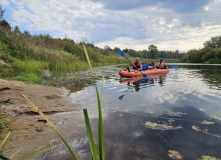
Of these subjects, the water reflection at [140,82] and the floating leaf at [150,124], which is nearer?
the floating leaf at [150,124]

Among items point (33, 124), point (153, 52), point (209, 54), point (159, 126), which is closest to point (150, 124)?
point (159, 126)

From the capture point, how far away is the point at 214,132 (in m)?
3.01

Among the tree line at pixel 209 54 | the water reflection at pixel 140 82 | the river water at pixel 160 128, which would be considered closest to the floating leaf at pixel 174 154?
the river water at pixel 160 128

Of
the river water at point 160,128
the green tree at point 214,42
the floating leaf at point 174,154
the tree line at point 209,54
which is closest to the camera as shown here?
the floating leaf at point 174,154

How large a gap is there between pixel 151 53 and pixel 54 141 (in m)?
94.7

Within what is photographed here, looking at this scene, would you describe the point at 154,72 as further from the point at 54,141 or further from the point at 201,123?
the point at 54,141

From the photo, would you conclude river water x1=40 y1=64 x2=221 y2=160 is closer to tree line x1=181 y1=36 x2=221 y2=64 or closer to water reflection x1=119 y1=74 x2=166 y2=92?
water reflection x1=119 y1=74 x2=166 y2=92

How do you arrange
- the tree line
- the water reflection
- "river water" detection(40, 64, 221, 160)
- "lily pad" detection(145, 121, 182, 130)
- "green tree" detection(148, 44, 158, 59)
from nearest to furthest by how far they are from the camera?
1. "river water" detection(40, 64, 221, 160)
2. "lily pad" detection(145, 121, 182, 130)
3. the water reflection
4. the tree line
5. "green tree" detection(148, 44, 158, 59)

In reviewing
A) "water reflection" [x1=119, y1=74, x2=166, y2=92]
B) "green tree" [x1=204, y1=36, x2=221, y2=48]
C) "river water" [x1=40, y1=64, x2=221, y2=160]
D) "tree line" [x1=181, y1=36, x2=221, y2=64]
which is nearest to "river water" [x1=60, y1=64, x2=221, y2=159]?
"river water" [x1=40, y1=64, x2=221, y2=160]

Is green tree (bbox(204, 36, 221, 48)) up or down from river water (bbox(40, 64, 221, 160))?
up

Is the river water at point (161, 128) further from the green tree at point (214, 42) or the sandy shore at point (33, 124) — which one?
the green tree at point (214, 42)

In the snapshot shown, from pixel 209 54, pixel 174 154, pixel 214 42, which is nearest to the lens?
pixel 174 154

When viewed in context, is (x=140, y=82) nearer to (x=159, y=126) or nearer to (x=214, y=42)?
(x=159, y=126)

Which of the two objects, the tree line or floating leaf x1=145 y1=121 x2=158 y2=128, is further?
the tree line
